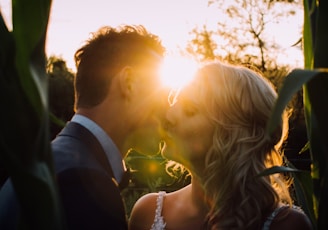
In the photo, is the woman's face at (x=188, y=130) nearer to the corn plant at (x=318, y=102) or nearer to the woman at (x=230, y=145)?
the woman at (x=230, y=145)

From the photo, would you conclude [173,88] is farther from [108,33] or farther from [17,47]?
[17,47]

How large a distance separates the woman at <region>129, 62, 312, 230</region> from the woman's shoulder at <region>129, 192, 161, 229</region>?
1.11 feet

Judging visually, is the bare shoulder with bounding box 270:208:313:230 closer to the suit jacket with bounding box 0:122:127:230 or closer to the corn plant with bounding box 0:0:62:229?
the suit jacket with bounding box 0:122:127:230

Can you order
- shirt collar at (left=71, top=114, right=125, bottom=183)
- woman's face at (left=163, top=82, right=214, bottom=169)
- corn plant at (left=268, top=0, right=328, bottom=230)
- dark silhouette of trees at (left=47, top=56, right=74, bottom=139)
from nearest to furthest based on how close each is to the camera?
corn plant at (left=268, top=0, right=328, bottom=230) < shirt collar at (left=71, top=114, right=125, bottom=183) < woman's face at (left=163, top=82, right=214, bottom=169) < dark silhouette of trees at (left=47, top=56, right=74, bottom=139)

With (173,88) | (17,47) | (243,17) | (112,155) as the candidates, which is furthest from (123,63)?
(243,17)

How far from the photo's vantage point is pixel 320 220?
743 millimetres

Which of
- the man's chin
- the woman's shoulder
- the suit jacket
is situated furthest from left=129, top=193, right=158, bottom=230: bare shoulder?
the suit jacket

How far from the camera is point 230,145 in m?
2.37

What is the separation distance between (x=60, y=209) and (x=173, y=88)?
6.92 ft

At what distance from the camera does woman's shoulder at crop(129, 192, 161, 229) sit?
275 centimetres

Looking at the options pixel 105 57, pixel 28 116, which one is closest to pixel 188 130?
pixel 105 57

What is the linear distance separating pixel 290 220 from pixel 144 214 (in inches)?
34.3

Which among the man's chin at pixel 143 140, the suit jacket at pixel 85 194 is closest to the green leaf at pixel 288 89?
the suit jacket at pixel 85 194

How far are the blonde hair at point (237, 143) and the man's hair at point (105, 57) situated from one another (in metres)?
0.33
